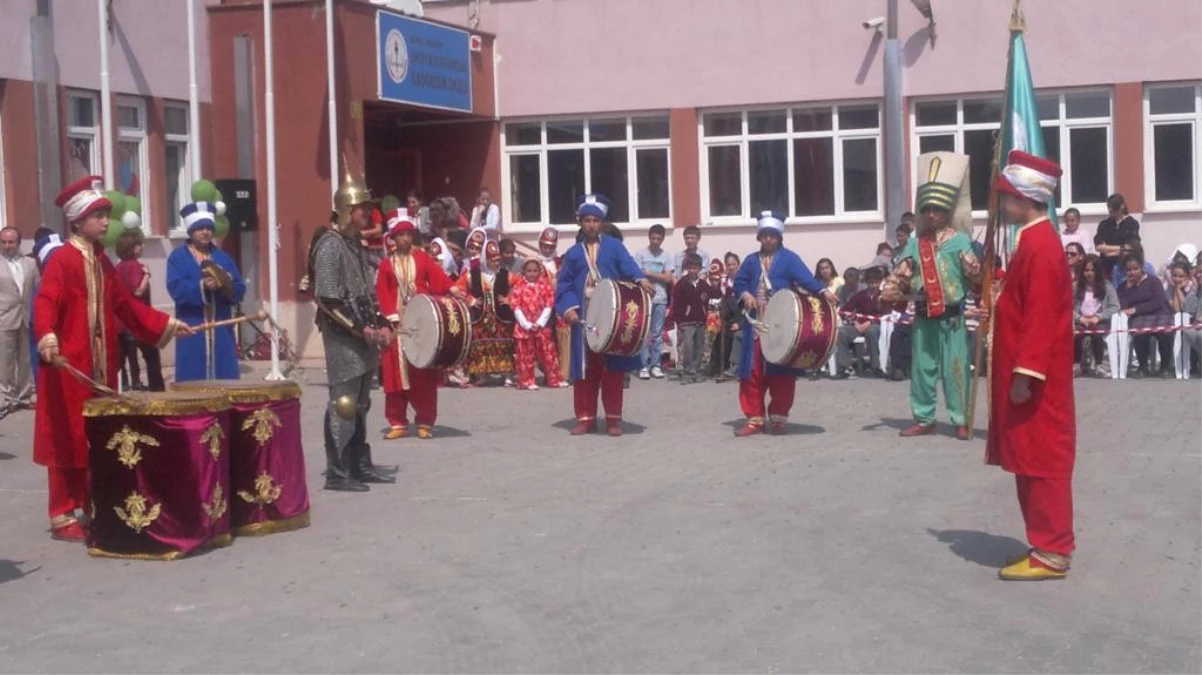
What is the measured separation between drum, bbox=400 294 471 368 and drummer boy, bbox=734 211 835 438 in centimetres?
228

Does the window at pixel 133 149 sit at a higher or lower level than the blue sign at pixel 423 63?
lower

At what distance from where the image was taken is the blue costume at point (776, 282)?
13.4 metres

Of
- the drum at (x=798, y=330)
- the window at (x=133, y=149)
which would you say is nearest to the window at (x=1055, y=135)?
the drum at (x=798, y=330)

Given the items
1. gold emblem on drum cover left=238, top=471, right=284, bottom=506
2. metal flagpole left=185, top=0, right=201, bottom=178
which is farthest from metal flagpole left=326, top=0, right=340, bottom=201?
gold emblem on drum cover left=238, top=471, right=284, bottom=506

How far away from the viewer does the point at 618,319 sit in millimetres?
13109

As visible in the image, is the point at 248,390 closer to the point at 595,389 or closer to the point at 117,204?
the point at 595,389

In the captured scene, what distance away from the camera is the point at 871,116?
2353 centimetres

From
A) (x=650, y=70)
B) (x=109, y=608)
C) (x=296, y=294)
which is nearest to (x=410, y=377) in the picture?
(x=109, y=608)

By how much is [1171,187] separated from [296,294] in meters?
11.8

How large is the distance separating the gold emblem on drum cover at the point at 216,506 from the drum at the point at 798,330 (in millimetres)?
5479

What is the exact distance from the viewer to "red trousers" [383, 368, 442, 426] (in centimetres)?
1350

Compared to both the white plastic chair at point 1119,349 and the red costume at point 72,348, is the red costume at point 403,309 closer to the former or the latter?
the red costume at point 72,348

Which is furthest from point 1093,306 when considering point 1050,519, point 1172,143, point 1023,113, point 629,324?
point 1050,519

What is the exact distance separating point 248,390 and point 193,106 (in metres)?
11.5
